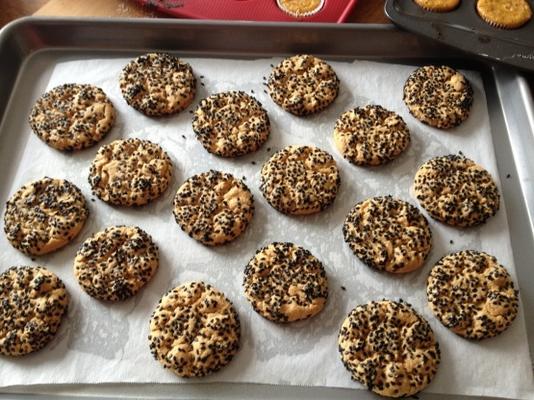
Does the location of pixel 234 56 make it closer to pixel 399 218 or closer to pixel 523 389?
pixel 399 218

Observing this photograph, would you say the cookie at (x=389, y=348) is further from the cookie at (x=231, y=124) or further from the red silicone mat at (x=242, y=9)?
the red silicone mat at (x=242, y=9)

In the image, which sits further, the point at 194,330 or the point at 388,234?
the point at 388,234

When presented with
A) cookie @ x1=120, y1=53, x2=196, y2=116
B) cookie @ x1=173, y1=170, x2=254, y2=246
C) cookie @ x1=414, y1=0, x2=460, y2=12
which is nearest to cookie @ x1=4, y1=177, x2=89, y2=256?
cookie @ x1=173, y1=170, x2=254, y2=246

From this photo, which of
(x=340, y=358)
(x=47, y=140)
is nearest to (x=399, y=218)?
(x=340, y=358)

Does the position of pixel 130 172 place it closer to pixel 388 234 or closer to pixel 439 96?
pixel 388 234

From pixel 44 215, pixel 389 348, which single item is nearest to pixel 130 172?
pixel 44 215

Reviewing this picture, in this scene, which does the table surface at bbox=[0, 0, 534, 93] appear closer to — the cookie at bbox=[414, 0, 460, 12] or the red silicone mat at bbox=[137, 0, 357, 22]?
the red silicone mat at bbox=[137, 0, 357, 22]

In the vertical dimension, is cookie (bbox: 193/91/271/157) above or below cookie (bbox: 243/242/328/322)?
above
